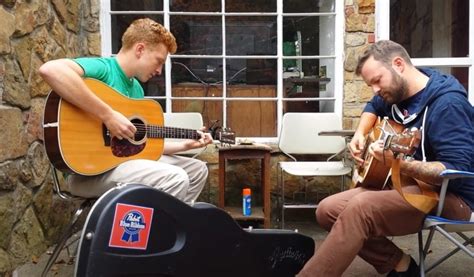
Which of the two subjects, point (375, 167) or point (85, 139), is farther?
point (375, 167)

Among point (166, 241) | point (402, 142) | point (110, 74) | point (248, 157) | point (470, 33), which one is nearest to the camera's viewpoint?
point (166, 241)

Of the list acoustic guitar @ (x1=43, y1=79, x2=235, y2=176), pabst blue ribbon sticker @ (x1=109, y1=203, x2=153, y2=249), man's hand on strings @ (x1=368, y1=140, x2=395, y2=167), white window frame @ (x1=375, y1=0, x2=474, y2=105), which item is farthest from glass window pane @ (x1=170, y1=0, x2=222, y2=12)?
pabst blue ribbon sticker @ (x1=109, y1=203, x2=153, y2=249)

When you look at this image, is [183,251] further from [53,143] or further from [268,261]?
[53,143]

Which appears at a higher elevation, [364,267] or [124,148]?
[124,148]

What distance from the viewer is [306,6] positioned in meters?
4.27

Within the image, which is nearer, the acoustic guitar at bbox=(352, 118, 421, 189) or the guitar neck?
the acoustic guitar at bbox=(352, 118, 421, 189)

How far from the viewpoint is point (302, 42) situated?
4312 millimetres

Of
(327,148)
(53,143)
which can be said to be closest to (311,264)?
(53,143)

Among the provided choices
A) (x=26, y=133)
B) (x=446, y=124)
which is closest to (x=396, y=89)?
(x=446, y=124)

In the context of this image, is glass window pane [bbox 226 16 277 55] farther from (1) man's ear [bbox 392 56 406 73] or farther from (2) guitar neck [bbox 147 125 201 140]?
(1) man's ear [bbox 392 56 406 73]

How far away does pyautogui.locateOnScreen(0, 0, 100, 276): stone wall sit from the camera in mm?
2510

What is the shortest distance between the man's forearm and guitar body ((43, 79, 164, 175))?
129 centimetres

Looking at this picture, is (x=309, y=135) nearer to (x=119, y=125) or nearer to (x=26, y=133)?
(x=119, y=125)

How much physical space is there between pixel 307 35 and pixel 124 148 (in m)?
2.41
